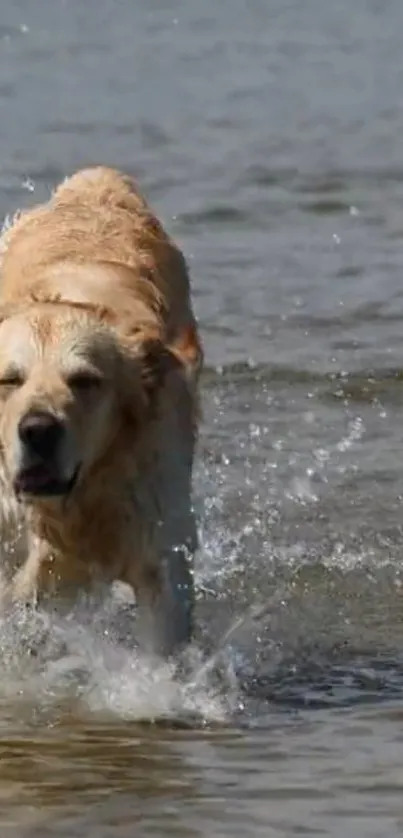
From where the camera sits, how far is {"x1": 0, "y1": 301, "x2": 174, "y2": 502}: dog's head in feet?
19.4

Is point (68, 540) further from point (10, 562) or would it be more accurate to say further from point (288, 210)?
point (288, 210)

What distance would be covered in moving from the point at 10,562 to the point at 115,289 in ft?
3.31

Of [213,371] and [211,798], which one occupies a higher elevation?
[213,371]

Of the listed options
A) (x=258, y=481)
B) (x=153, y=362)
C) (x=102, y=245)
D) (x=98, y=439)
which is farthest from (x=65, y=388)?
(x=258, y=481)

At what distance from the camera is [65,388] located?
6.01m

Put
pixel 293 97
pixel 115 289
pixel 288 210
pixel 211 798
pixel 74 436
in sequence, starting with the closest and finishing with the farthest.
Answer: pixel 211 798, pixel 74 436, pixel 115 289, pixel 288 210, pixel 293 97

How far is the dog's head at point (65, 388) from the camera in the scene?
19.4 feet

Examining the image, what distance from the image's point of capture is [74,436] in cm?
599

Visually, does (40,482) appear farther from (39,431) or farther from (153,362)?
(153,362)

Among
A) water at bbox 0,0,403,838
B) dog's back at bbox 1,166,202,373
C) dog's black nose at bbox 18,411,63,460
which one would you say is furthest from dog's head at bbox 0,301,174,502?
water at bbox 0,0,403,838

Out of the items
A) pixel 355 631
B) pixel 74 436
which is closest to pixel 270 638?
pixel 355 631

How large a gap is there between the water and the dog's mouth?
736 mm

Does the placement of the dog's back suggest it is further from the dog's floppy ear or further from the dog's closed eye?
the dog's closed eye

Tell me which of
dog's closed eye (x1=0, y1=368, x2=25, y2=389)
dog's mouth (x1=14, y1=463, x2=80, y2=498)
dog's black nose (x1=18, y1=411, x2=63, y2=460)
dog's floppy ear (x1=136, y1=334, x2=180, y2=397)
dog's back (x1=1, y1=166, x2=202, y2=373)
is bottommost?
dog's mouth (x1=14, y1=463, x2=80, y2=498)
